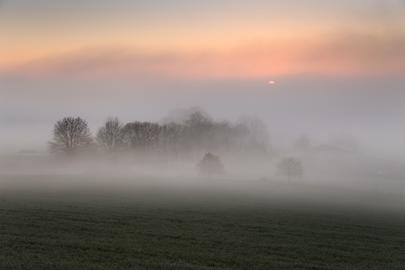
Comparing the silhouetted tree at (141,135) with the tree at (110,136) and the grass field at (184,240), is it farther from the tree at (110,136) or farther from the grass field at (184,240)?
the grass field at (184,240)

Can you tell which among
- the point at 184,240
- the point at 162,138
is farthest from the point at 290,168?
the point at 184,240

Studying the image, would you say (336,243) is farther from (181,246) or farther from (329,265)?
(181,246)

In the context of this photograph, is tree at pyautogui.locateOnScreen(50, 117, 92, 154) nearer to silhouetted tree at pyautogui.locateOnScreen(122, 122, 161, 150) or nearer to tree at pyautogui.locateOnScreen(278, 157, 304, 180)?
silhouetted tree at pyautogui.locateOnScreen(122, 122, 161, 150)

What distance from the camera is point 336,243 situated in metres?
32.6

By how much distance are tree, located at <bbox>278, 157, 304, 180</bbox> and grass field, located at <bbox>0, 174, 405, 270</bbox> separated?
7882 centimetres

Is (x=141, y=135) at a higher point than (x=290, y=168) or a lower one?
higher

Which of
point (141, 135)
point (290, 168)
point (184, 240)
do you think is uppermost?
point (141, 135)

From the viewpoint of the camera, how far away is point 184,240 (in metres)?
29.5

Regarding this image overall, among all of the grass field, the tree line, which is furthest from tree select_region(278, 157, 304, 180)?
the grass field

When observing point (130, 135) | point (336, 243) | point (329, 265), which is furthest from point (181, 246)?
point (130, 135)

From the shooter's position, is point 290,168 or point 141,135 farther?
point 141,135

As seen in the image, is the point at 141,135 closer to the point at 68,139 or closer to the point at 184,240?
the point at 68,139

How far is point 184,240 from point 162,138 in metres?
126

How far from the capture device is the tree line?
4887 inches
